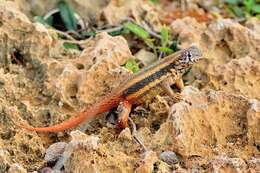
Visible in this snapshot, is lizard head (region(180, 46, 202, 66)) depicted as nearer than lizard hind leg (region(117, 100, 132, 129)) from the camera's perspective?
No

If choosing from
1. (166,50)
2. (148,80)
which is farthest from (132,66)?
(166,50)

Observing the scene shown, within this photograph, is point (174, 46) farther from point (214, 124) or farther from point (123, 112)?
point (214, 124)

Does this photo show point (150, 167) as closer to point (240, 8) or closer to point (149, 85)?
point (149, 85)

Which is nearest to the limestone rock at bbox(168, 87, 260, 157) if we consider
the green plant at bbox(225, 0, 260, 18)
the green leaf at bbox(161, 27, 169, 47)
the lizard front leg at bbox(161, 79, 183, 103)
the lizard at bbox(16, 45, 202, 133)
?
the lizard front leg at bbox(161, 79, 183, 103)

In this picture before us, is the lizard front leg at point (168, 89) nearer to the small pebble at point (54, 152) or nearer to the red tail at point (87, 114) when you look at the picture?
the red tail at point (87, 114)

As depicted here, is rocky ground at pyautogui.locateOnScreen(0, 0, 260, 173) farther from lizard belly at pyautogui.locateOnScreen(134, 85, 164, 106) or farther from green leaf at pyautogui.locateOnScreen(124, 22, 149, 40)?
green leaf at pyautogui.locateOnScreen(124, 22, 149, 40)

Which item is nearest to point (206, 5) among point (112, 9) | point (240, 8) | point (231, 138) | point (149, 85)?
point (240, 8)
